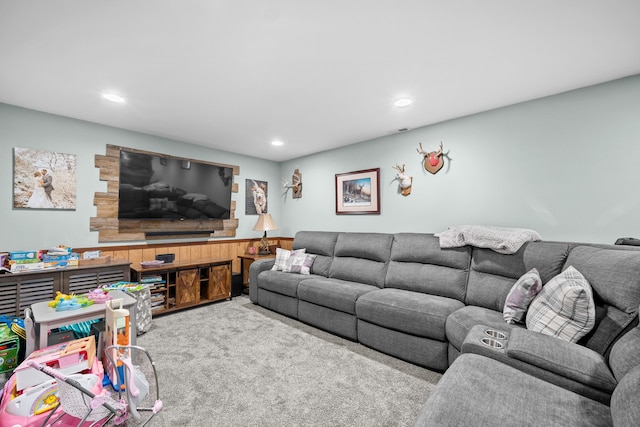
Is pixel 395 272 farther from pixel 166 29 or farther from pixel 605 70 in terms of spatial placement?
pixel 166 29

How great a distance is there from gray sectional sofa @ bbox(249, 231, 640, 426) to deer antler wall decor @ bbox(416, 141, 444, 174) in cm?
89

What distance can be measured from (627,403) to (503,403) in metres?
0.37

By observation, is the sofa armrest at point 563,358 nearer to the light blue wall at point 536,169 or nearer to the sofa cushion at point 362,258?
the light blue wall at point 536,169

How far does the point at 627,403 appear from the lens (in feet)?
2.90

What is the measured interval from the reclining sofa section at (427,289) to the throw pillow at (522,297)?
0.30 feet

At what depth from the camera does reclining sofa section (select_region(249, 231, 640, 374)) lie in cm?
156

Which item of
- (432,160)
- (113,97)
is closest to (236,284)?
(113,97)

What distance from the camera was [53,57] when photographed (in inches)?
79.1

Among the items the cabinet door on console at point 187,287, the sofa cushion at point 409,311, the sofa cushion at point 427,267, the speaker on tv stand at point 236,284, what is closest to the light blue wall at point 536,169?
the sofa cushion at point 427,267

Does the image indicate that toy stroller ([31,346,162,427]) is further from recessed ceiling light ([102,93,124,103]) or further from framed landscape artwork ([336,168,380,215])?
framed landscape artwork ([336,168,380,215])

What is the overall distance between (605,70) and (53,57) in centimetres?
419

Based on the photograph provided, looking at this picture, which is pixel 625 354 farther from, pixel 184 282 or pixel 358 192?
pixel 184 282

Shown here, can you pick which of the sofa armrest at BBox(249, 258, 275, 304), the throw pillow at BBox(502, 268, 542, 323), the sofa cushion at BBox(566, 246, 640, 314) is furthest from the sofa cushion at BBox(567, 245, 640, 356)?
the sofa armrest at BBox(249, 258, 275, 304)

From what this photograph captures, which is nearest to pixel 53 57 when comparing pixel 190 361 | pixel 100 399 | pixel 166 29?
pixel 166 29
